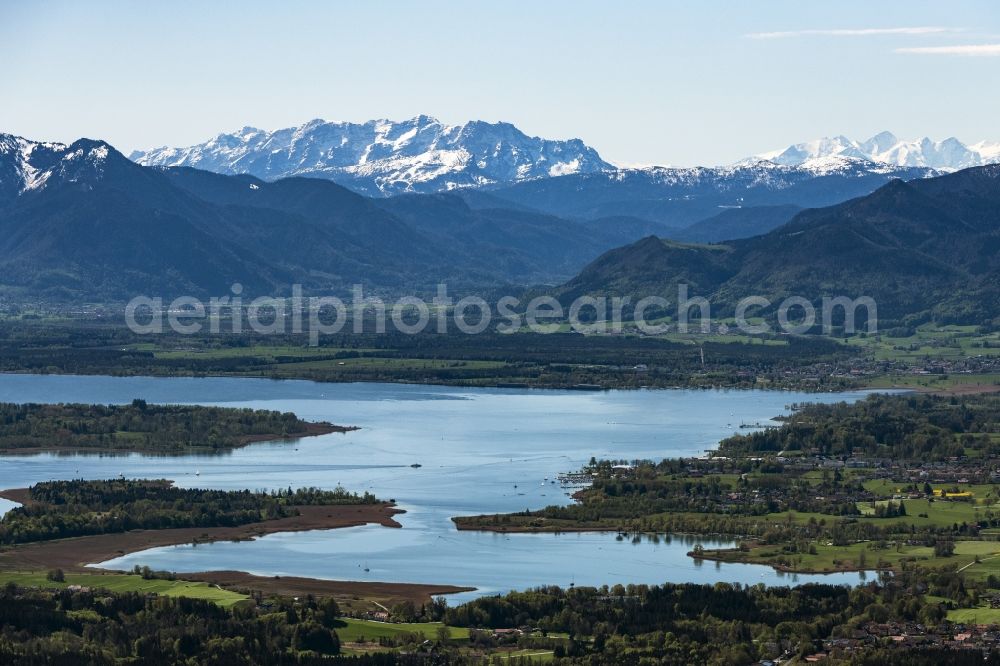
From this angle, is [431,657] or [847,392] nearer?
[431,657]

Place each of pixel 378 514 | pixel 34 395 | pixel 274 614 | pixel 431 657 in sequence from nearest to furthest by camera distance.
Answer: pixel 431 657
pixel 274 614
pixel 378 514
pixel 34 395

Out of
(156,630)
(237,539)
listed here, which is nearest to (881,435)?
(237,539)

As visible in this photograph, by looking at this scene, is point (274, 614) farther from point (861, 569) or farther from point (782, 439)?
point (782, 439)

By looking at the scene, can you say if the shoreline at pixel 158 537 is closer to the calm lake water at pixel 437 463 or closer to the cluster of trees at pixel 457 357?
the calm lake water at pixel 437 463

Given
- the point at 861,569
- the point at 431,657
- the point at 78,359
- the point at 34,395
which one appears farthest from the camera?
the point at 78,359

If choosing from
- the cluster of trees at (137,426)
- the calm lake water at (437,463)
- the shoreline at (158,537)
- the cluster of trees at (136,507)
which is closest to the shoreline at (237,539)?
the shoreline at (158,537)

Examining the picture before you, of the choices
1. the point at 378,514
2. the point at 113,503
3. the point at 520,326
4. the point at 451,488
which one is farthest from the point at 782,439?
the point at 520,326

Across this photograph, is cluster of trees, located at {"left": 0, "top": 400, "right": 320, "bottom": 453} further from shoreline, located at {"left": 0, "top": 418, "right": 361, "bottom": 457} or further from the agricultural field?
the agricultural field
